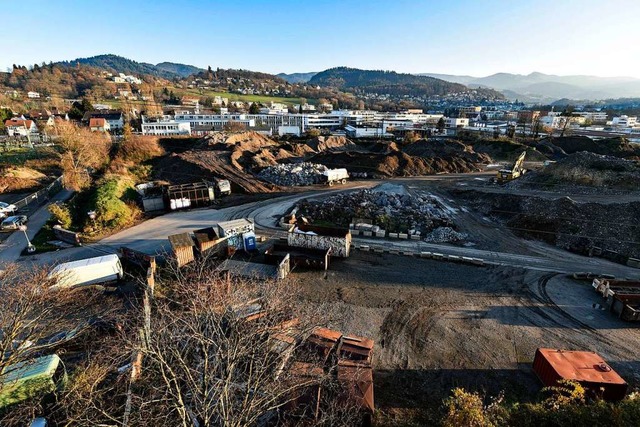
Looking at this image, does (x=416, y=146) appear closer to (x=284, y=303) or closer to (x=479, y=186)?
(x=479, y=186)

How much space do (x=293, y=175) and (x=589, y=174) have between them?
34.3 m

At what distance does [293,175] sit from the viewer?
42500mm

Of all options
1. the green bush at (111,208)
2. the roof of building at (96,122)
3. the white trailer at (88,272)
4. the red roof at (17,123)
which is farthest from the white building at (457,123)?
the red roof at (17,123)

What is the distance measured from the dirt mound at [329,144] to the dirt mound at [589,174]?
3454cm

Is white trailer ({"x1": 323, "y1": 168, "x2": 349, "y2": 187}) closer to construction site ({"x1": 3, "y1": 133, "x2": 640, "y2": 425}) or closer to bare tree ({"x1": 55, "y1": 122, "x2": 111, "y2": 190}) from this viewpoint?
construction site ({"x1": 3, "y1": 133, "x2": 640, "y2": 425})

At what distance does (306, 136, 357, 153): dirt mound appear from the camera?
6297cm

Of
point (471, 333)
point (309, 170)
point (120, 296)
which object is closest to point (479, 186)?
point (309, 170)

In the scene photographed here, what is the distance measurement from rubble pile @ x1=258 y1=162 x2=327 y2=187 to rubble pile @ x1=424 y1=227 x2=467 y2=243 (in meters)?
19.4

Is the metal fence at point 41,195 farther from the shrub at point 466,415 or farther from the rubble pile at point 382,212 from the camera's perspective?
the shrub at point 466,415

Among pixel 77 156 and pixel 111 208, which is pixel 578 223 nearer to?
A: pixel 111 208

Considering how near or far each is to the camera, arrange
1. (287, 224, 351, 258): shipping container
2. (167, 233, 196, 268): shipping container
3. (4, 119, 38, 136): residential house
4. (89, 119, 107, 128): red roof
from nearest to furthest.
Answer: (167, 233, 196, 268): shipping container
(287, 224, 351, 258): shipping container
(4, 119, 38, 136): residential house
(89, 119, 107, 128): red roof

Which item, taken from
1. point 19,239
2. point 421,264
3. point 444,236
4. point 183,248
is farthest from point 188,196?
point 444,236

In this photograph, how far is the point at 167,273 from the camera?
1961cm

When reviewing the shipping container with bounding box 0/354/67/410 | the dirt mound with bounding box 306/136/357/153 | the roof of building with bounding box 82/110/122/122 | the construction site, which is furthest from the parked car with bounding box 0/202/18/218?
the roof of building with bounding box 82/110/122/122
